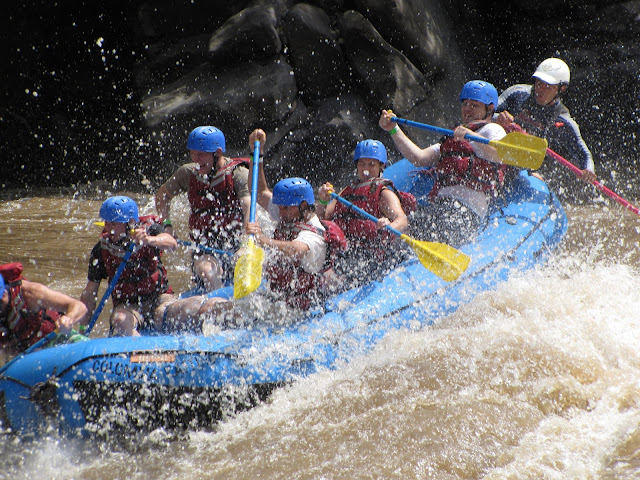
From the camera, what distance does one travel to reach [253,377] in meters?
3.37

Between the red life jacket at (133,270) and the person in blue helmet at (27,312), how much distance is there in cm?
37

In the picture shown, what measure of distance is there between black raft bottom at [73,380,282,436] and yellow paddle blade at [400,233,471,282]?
146 centimetres

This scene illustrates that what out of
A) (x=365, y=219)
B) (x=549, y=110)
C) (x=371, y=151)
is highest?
(x=371, y=151)

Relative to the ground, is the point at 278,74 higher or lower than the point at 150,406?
lower

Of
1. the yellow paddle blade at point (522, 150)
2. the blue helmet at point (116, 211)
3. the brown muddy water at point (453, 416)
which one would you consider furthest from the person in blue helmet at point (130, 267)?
the yellow paddle blade at point (522, 150)

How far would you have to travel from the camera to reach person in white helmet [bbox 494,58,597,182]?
19.2ft

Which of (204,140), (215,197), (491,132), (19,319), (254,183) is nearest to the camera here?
(19,319)

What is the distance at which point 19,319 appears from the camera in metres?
3.51

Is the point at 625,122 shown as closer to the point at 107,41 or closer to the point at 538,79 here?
the point at 538,79

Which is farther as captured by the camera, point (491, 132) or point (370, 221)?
point (491, 132)

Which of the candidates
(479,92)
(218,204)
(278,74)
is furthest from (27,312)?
(278,74)

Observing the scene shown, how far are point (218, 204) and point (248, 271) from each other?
4.02 ft

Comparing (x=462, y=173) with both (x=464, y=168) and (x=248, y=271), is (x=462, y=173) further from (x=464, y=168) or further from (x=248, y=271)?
(x=248, y=271)

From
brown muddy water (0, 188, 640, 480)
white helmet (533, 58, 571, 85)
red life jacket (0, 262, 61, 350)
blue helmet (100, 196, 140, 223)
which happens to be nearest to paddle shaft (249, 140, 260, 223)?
blue helmet (100, 196, 140, 223)
